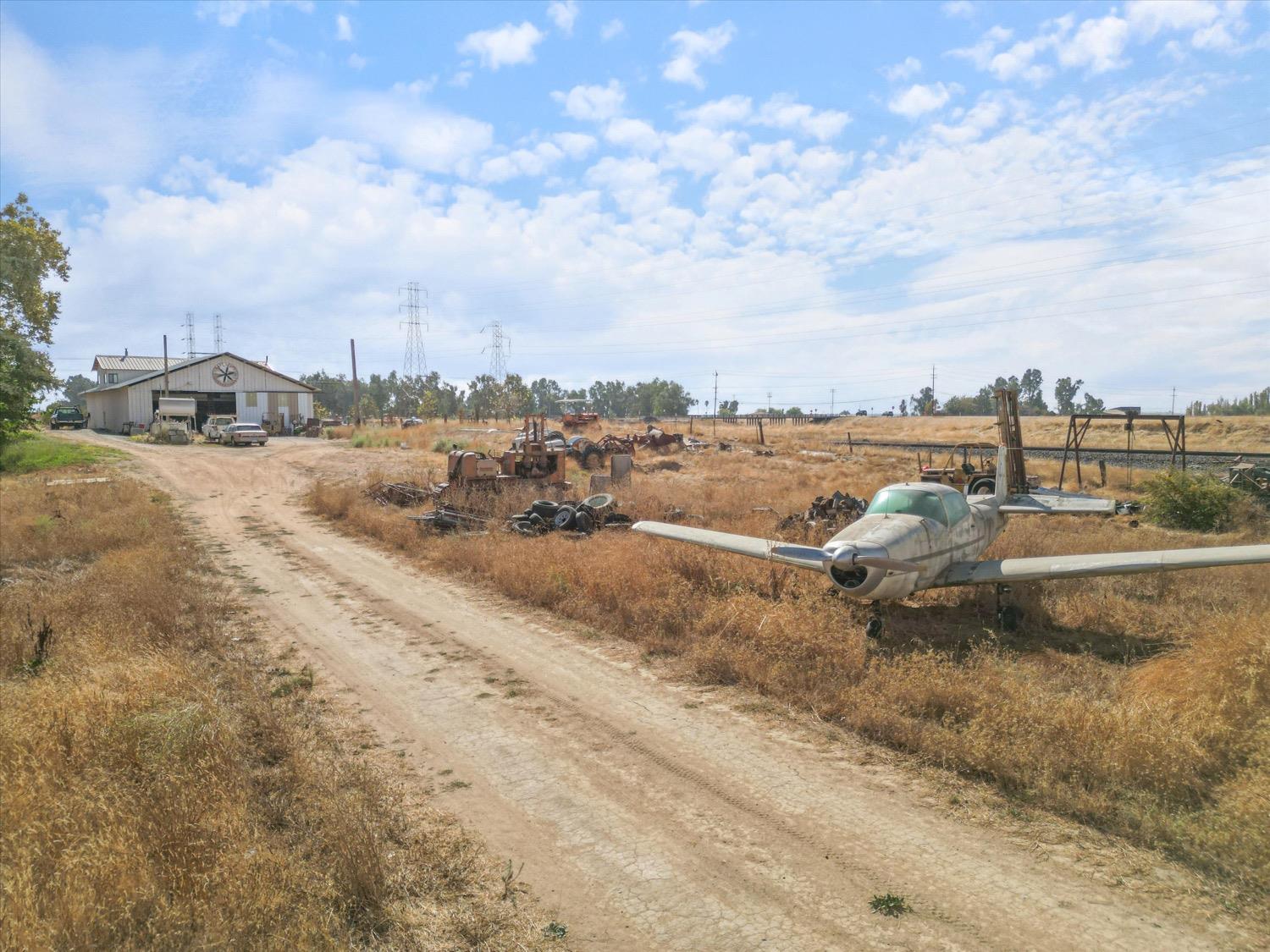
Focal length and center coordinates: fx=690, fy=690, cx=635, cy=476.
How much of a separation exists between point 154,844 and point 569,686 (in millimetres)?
4380

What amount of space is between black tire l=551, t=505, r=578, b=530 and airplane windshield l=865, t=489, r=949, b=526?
7851 millimetres

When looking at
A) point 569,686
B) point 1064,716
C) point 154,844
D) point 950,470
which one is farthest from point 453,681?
point 950,470

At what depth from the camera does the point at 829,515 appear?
50.6 ft

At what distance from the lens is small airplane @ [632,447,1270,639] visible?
29.5 feet

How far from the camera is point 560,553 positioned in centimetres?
1341

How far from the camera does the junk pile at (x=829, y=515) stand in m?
14.5

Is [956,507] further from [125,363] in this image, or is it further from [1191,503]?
[125,363]

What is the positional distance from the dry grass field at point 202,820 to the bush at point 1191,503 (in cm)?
2118

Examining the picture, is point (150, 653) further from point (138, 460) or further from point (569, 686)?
point (138, 460)

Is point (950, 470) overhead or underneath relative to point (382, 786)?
overhead

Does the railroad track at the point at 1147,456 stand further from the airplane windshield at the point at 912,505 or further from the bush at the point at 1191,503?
the airplane windshield at the point at 912,505

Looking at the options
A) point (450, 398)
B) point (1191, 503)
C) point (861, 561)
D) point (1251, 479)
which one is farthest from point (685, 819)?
point (450, 398)

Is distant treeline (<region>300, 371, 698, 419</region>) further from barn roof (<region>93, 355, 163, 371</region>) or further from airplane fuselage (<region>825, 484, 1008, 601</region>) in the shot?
airplane fuselage (<region>825, 484, 1008, 601</region>)

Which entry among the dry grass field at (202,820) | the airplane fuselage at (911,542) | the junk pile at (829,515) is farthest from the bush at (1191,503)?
the dry grass field at (202,820)
